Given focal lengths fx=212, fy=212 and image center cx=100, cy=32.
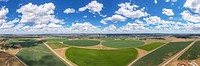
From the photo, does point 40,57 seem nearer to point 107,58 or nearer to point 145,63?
point 107,58

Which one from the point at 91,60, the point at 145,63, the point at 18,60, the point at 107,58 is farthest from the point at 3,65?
the point at 145,63

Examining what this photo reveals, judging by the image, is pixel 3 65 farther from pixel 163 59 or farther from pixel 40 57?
pixel 163 59

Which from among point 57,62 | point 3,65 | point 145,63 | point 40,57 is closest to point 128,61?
point 145,63

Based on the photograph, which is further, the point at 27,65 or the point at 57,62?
the point at 57,62

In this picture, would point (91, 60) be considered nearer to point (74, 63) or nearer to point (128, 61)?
point (74, 63)

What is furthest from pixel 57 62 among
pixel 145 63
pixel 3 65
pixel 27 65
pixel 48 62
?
pixel 145 63

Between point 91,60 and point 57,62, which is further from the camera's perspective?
point 91,60

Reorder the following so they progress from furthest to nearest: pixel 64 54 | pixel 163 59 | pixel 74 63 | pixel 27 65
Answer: pixel 64 54 < pixel 163 59 < pixel 74 63 < pixel 27 65

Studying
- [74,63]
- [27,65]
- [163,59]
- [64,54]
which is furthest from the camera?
[64,54]
